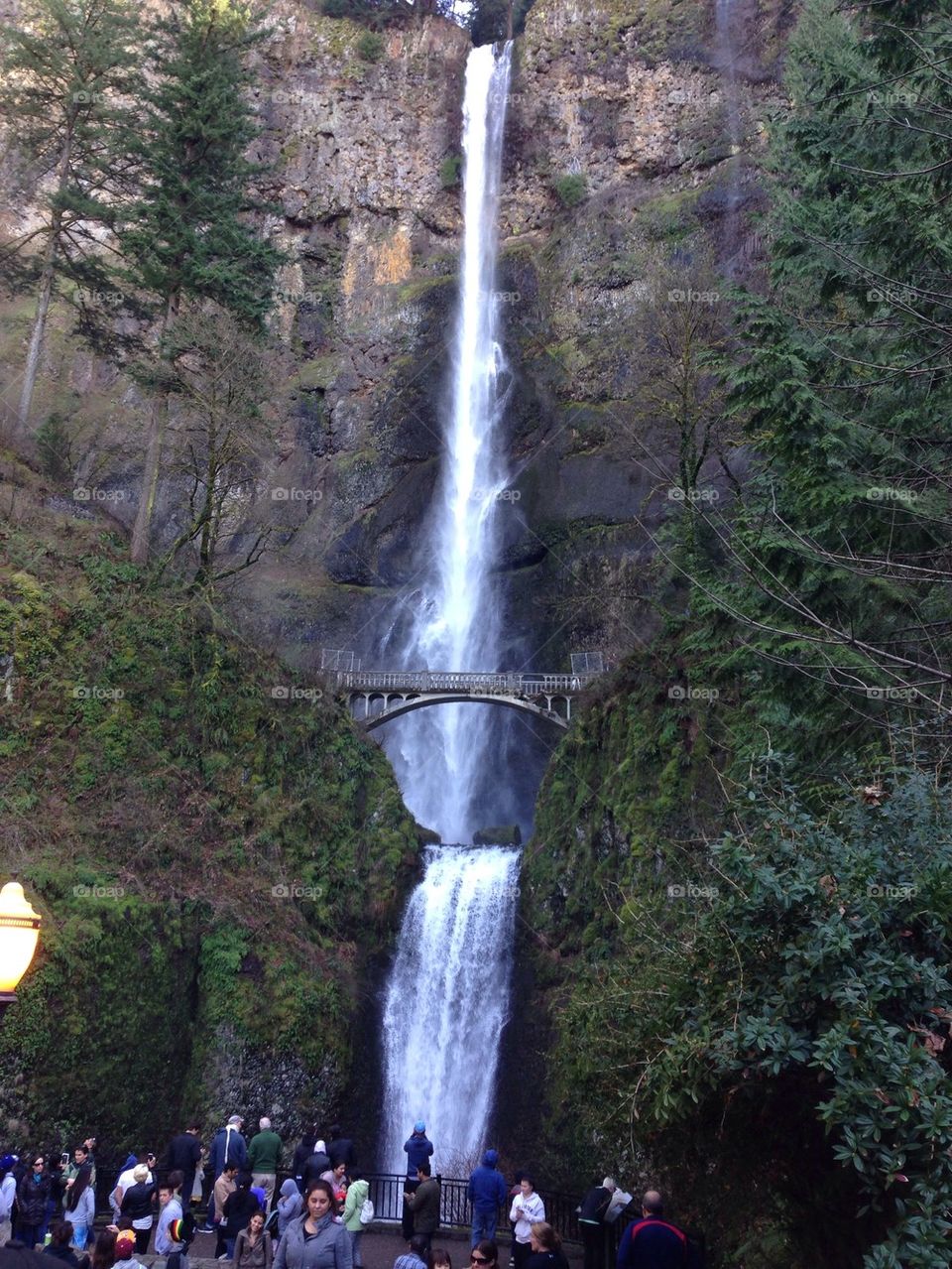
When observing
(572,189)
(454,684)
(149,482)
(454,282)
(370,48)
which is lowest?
(454,684)

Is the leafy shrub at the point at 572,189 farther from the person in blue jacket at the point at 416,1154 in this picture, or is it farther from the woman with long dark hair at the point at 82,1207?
the woman with long dark hair at the point at 82,1207

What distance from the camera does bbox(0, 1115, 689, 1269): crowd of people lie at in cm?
729

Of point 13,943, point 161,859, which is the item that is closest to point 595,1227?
point 13,943

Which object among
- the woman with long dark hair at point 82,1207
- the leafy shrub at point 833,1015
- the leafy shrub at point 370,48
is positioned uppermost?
the leafy shrub at point 370,48

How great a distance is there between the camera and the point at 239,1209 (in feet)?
32.4

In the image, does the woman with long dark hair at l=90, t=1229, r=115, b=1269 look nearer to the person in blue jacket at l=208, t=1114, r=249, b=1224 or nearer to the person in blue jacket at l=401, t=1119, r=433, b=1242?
the person in blue jacket at l=208, t=1114, r=249, b=1224

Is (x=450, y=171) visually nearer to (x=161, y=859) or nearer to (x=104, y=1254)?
(x=161, y=859)

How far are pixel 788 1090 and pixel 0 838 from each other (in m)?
12.5

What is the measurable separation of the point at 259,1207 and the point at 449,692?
2103 centimetres

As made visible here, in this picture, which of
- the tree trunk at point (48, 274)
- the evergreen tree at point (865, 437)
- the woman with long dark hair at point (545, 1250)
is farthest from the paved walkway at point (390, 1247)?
the tree trunk at point (48, 274)

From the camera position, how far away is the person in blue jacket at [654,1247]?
6898 millimetres

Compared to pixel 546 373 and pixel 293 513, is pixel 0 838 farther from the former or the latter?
pixel 546 373

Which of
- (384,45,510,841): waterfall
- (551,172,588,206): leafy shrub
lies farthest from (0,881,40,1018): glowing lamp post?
(551,172,588,206): leafy shrub

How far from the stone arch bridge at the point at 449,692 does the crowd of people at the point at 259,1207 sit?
18.8 metres
